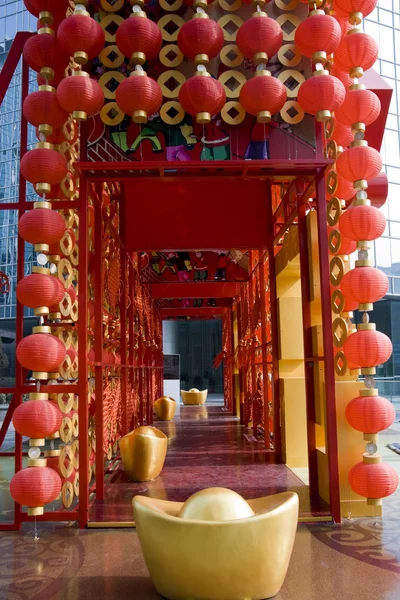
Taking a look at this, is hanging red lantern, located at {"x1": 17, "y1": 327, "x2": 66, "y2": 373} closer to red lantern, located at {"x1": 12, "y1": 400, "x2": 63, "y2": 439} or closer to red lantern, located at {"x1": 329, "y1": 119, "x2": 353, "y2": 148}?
red lantern, located at {"x1": 12, "y1": 400, "x2": 63, "y2": 439}

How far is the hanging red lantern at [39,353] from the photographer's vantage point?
11.6ft

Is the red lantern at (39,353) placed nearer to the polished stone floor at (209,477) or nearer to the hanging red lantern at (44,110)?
the polished stone floor at (209,477)


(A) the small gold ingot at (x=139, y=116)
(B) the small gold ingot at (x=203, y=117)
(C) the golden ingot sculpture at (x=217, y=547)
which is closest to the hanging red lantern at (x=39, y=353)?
(C) the golden ingot sculpture at (x=217, y=547)

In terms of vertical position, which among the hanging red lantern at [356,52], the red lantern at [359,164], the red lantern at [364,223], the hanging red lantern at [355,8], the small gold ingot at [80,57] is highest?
the hanging red lantern at [355,8]

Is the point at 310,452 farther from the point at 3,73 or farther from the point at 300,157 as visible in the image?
the point at 3,73

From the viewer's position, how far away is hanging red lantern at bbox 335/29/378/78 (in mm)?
3883

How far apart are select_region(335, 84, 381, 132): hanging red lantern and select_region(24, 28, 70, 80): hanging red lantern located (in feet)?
6.63

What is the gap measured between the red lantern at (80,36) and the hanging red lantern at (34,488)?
2.72 metres

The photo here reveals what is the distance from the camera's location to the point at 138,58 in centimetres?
381

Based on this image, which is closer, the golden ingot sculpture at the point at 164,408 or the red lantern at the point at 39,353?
the red lantern at the point at 39,353

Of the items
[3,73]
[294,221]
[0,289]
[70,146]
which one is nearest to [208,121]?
[70,146]

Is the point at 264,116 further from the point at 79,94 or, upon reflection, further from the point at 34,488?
the point at 34,488

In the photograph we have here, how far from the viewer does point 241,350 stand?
10.1 metres

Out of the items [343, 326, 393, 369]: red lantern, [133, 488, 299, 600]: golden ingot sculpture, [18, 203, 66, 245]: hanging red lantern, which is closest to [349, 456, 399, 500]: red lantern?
[343, 326, 393, 369]: red lantern
